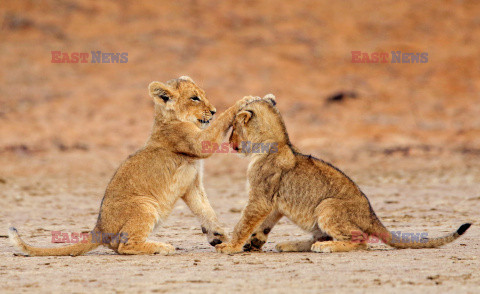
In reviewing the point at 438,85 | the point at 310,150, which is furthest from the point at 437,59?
the point at 310,150

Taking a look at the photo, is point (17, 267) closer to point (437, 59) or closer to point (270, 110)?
point (270, 110)

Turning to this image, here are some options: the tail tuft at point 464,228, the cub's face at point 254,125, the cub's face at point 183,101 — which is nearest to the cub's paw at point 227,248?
the cub's face at point 254,125

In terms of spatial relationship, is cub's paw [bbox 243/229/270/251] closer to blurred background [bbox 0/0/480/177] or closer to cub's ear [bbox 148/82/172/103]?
cub's ear [bbox 148/82/172/103]

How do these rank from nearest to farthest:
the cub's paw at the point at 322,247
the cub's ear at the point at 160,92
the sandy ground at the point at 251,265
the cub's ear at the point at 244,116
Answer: the sandy ground at the point at 251,265, the cub's paw at the point at 322,247, the cub's ear at the point at 244,116, the cub's ear at the point at 160,92

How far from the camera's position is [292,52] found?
1155 inches

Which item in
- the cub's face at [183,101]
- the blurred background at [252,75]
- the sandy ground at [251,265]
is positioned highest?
the blurred background at [252,75]

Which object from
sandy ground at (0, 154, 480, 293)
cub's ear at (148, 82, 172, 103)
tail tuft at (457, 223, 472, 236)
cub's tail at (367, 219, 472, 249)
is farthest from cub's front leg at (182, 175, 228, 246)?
tail tuft at (457, 223, 472, 236)

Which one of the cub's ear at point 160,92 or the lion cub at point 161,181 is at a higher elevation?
the cub's ear at point 160,92

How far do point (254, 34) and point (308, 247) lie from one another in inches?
914

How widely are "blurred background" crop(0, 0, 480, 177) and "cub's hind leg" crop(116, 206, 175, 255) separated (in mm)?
10983

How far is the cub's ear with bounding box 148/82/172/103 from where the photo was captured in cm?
845

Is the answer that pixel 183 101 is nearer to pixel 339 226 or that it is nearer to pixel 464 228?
pixel 339 226

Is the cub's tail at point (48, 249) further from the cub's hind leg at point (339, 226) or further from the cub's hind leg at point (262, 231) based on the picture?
the cub's hind leg at point (339, 226)

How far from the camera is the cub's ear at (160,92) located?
8.45 m
